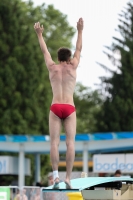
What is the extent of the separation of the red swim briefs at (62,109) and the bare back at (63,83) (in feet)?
0.20

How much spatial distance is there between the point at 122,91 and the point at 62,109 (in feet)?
143

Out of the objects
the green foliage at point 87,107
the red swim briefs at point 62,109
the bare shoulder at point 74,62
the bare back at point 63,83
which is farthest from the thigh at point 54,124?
the green foliage at point 87,107

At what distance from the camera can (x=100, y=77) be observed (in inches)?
2192

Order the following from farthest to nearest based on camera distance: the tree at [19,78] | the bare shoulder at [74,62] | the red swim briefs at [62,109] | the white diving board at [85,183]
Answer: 1. the tree at [19,78]
2. the bare shoulder at [74,62]
3. the red swim briefs at [62,109]
4. the white diving board at [85,183]

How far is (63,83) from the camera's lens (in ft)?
32.9

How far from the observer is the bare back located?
394 inches

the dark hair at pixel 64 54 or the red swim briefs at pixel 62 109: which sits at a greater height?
the dark hair at pixel 64 54

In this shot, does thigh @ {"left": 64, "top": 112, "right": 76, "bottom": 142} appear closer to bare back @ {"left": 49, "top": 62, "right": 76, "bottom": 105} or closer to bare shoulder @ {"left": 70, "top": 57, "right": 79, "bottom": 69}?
bare back @ {"left": 49, "top": 62, "right": 76, "bottom": 105}

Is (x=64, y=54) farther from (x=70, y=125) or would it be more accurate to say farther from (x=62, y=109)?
(x=70, y=125)

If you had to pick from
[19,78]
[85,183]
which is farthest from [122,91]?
[85,183]

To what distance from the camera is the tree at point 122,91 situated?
52.9 meters

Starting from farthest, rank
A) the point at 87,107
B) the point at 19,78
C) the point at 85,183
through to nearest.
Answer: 1. the point at 87,107
2. the point at 19,78
3. the point at 85,183

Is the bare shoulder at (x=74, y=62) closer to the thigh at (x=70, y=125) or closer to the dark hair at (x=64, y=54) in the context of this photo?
the dark hair at (x=64, y=54)

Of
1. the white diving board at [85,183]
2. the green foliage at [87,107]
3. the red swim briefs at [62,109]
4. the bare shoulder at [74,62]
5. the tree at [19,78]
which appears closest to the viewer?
the white diving board at [85,183]
